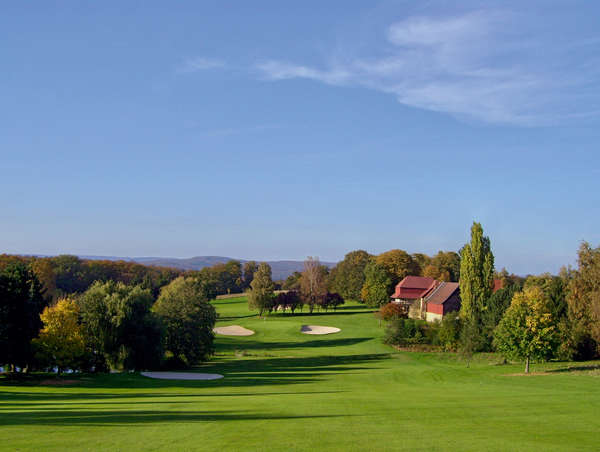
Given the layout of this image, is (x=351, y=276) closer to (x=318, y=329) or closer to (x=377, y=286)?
(x=377, y=286)

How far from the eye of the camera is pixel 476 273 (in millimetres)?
63312

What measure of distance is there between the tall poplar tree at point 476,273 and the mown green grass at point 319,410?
2252 cm

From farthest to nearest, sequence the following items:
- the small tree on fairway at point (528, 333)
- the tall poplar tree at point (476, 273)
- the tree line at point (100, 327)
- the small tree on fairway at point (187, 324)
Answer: the tall poplar tree at point (476, 273), the small tree on fairway at point (187, 324), the small tree on fairway at point (528, 333), the tree line at point (100, 327)

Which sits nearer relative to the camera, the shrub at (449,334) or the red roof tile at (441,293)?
the shrub at (449,334)

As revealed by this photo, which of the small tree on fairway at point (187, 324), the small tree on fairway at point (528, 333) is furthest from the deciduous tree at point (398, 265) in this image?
the small tree on fairway at point (528, 333)

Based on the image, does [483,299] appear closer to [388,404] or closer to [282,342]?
[282,342]

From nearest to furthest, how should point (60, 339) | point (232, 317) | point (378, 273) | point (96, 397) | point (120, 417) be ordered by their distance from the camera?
point (120, 417) → point (96, 397) → point (60, 339) → point (232, 317) → point (378, 273)

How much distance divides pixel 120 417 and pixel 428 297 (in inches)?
2672

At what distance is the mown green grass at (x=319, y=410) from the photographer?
13492mm

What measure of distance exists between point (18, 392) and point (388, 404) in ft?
59.2

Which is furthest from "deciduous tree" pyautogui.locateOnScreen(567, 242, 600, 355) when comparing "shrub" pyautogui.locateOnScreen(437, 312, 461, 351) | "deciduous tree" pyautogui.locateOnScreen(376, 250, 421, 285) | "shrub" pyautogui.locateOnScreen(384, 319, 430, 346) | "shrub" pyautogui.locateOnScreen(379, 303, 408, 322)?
"deciduous tree" pyautogui.locateOnScreen(376, 250, 421, 285)

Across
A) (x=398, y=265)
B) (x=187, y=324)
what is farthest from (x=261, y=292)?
(x=187, y=324)

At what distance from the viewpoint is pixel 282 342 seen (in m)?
62.3

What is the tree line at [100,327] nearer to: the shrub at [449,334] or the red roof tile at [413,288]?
the shrub at [449,334]
